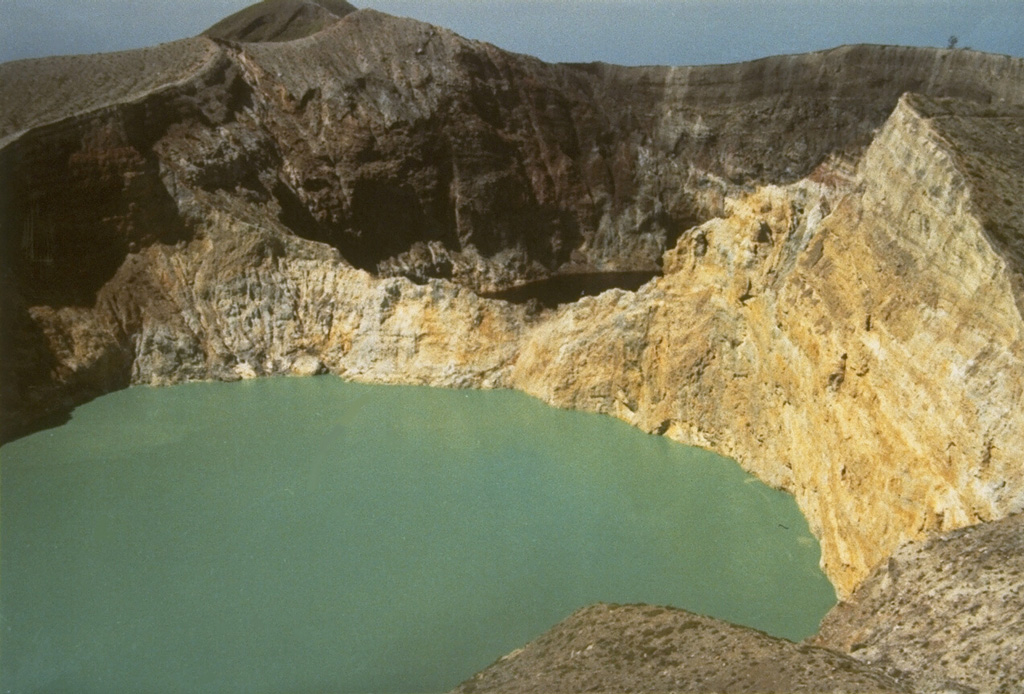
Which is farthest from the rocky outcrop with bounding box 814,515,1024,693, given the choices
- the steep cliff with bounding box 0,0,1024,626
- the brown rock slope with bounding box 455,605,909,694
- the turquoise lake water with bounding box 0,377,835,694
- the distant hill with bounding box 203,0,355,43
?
the distant hill with bounding box 203,0,355,43

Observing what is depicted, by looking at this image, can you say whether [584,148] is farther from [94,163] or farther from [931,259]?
[931,259]

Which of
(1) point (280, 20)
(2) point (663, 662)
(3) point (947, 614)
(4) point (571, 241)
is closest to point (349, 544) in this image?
(2) point (663, 662)

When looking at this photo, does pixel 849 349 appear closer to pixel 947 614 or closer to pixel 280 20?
pixel 947 614

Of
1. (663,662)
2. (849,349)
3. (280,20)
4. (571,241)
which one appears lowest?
(663,662)

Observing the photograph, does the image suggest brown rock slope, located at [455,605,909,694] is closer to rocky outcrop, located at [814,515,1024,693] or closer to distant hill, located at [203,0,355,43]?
rocky outcrop, located at [814,515,1024,693]

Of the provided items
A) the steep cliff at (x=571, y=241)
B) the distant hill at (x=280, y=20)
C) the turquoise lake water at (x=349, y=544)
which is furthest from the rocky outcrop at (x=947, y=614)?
the distant hill at (x=280, y=20)

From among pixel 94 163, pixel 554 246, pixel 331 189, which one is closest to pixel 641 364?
pixel 554 246

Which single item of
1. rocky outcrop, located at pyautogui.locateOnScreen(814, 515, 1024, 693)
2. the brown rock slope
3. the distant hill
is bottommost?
the brown rock slope
